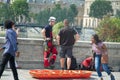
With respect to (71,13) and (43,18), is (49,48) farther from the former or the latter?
(71,13)

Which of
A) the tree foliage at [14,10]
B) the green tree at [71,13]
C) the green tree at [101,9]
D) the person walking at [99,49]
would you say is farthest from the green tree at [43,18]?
the person walking at [99,49]

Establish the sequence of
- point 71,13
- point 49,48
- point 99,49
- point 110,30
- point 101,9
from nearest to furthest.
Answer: point 99,49, point 49,48, point 110,30, point 101,9, point 71,13

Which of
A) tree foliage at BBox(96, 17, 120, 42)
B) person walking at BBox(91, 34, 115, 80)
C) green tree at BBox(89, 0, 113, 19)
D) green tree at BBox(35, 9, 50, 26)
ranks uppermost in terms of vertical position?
person walking at BBox(91, 34, 115, 80)

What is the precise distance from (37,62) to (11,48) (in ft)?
15.0

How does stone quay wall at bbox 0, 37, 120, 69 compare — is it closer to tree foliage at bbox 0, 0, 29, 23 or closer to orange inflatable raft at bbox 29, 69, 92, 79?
orange inflatable raft at bbox 29, 69, 92, 79

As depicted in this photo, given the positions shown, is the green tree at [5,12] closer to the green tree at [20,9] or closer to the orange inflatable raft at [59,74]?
the green tree at [20,9]

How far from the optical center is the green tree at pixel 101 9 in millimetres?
139125

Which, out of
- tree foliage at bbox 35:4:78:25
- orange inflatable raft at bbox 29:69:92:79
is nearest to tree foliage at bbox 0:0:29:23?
tree foliage at bbox 35:4:78:25

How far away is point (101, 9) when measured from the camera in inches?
5477

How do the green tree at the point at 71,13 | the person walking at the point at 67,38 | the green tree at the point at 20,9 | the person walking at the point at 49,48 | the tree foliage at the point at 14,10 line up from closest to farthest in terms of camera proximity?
1. the person walking at the point at 67,38
2. the person walking at the point at 49,48
3. the tree foliage at the point at 14,10
4. the green tree at the point at 20,9
5. the green tree at the point at 71,13

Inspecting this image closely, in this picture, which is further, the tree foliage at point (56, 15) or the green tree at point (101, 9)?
the green tree at point (101, 9)

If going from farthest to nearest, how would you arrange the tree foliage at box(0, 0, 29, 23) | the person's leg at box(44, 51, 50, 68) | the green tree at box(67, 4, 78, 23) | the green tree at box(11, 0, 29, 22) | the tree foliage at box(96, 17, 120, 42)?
the green tree at box(67, 4, 78, 23), the green tree at box(11, 0, 29, 22), the tree foliage at box(0, 0, 29, 23), the tree foliage at box(96, 17, 120, 42), the person's leg at box(44, 51, 50, 68)

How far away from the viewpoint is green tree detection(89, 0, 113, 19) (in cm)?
13912

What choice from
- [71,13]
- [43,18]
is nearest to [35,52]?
[43,18]
